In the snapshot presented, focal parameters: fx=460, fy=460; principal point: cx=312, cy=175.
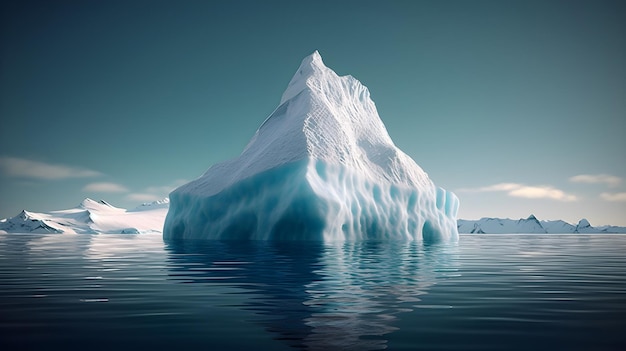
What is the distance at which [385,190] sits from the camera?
127 feet

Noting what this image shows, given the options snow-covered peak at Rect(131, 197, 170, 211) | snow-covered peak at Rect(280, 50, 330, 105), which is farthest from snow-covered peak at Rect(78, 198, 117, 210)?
snow-covered peak at Rect(280, 50, 330, 105)

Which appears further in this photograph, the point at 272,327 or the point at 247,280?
the point at 247,280

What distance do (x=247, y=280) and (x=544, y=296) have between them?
6614mm

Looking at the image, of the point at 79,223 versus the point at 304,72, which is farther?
the point at 79,223

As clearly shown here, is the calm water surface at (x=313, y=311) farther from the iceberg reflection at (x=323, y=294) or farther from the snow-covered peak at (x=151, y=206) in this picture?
the snow-covered peak at (x=151, y=206)

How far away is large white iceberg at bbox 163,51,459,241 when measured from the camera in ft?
108

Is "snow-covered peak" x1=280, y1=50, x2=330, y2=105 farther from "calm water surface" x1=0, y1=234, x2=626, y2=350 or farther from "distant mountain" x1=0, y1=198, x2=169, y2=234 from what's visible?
"distant mountain" x1=0, y1=198, x2=169, y2=234

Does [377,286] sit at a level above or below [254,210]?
below

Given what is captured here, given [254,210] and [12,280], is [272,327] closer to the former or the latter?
[12,280]

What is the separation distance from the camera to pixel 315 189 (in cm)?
3200

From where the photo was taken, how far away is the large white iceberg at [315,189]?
33031 millimetres

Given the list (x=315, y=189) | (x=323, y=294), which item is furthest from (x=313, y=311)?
(x=315, y=189)

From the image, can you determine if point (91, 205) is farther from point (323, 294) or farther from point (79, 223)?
point (323, 294)

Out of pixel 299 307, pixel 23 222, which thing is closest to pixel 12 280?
pixel 299 307
